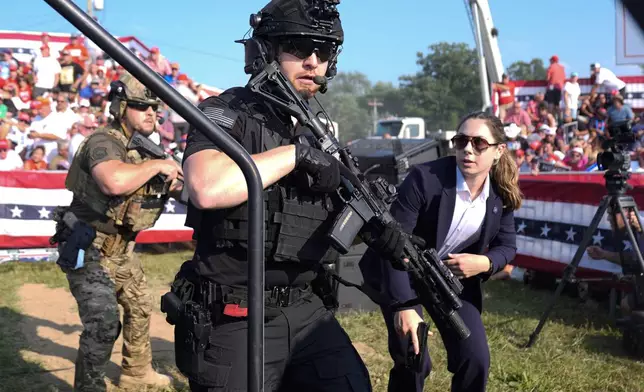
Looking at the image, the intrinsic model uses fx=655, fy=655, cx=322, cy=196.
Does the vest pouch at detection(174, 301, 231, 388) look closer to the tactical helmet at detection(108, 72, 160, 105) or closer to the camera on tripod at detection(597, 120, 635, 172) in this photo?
the tactical helmet at detection(108, 72, 160, 105)

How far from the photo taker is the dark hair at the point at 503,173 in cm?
354

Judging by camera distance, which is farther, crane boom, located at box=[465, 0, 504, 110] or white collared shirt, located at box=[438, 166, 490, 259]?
crane boom, located at box=[465, 0, 504, 110]

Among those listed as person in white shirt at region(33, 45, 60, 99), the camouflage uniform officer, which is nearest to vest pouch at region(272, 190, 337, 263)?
the camouflage uniform officer

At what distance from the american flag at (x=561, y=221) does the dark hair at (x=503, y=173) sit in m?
3.79

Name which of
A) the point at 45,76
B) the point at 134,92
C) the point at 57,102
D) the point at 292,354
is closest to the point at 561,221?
the point at 134,92

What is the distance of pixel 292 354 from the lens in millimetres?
2531

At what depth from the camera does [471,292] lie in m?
3.50

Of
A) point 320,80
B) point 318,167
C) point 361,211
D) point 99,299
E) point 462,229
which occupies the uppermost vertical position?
point 320,80

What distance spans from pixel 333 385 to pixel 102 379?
1929 mm

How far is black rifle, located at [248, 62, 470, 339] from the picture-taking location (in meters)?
2.47

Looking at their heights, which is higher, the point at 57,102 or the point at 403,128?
the point at 57,102

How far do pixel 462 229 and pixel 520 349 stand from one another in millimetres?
2635

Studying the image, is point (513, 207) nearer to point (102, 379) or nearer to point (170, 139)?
point (102, 379)

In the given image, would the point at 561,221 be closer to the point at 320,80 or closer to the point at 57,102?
the point at 320,80
